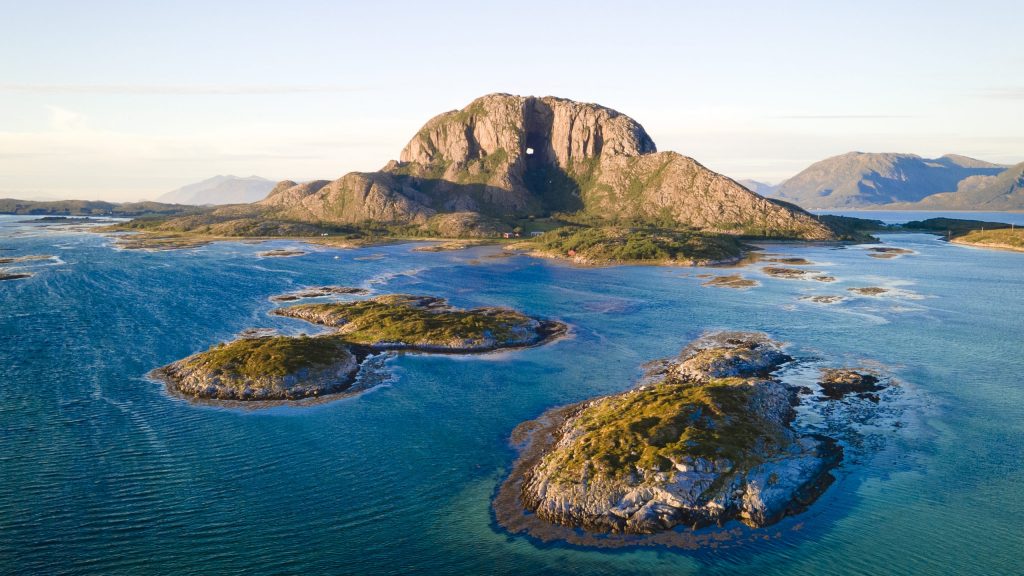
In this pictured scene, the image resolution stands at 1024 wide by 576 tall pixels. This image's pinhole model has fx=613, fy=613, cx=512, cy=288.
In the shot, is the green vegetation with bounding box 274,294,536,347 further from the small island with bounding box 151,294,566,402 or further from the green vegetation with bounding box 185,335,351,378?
the green vegetation with bounding box 185,335,351,378

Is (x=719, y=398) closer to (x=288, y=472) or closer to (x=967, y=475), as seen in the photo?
(x=967, y=475)

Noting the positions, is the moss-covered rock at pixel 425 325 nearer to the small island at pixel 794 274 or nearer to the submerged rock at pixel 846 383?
the submerged rock at pixel 846 383

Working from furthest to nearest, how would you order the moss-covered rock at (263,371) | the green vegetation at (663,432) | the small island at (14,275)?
the small island at (14,275), the moss-covered rock at (263,371), the green vegetation at (663,432)

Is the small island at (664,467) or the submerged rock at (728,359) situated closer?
the small island at (664,467)

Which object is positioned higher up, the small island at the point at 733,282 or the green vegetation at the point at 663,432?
the small island at the point at 733,282

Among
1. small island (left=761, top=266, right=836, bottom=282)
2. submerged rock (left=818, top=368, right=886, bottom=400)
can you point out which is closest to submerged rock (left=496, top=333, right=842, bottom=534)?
submerged rock (left=818, top=368, right=886, bottom=400)

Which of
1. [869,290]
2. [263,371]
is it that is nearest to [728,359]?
[263,371]

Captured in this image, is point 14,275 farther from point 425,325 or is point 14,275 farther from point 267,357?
point 425,325

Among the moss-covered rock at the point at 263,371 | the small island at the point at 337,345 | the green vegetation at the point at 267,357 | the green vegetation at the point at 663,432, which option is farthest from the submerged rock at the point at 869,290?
the green vegetation at the point at 267,357
